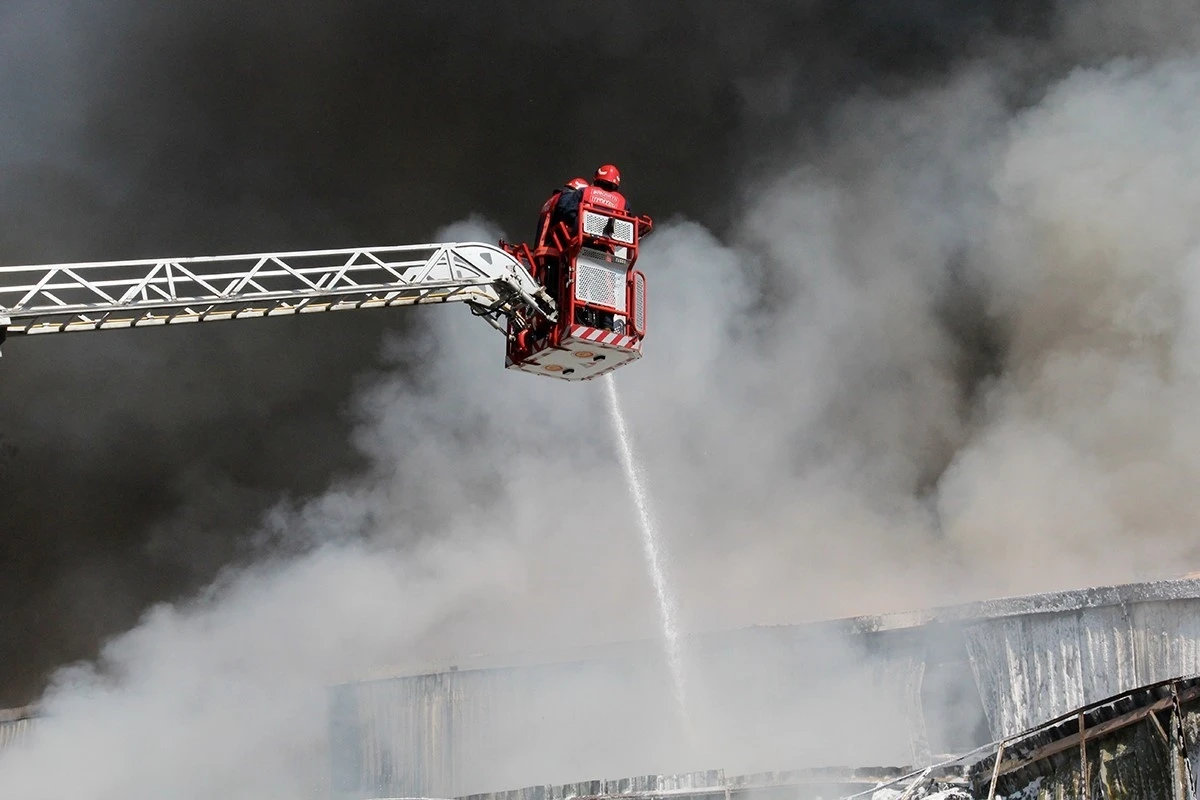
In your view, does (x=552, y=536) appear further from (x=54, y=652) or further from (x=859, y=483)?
(x=54, y=652)

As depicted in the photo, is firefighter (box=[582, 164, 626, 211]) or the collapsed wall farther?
the collapsed wall

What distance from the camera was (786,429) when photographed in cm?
1634

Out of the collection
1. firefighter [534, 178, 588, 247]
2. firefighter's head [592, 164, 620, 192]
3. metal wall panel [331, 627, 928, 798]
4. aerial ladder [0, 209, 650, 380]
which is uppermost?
firefighter's head [592, 164, 620, 192]

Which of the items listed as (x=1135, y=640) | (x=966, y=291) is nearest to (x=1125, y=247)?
(x=966, y=291)

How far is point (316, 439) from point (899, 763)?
33.6 ft

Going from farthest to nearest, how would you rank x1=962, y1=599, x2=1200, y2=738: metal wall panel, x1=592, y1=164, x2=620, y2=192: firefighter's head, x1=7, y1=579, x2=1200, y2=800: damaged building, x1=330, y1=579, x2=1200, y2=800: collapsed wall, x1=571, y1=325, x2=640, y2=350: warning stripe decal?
x1=330, y1=579, x2=1200, y2=800: collapsed wall < x1=592, y1=164, x2=620, y2=192: firefighter's head < x1=962, y1=599, x2=1200, y2=738: metal wall panel < x1=571, y1=325, x2=640, y2=350: warning stripe decal < x1=7, y1=579, x2=1200, y2=800: damaged building

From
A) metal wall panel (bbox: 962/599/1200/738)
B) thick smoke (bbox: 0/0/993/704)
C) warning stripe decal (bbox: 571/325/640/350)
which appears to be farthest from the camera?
thick smoke (bbox: 0/0/993/704)

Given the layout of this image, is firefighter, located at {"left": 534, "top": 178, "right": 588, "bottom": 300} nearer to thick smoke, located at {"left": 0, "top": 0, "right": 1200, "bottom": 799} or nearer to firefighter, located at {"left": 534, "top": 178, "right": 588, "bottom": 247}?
firefighter, located at {"left": 534, "top": 178, "right": 588, "bottom": 247}

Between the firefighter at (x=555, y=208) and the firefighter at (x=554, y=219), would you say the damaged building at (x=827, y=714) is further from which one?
the firefighter at (x=555, y=208)

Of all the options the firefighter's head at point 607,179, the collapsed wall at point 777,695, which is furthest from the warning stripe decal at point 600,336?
the collapsed wall at point 777,695

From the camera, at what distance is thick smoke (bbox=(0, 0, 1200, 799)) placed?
44.8 feet

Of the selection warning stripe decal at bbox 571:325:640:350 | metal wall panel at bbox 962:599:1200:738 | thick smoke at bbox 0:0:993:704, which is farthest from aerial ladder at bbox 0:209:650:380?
thick smoke at bbox 0:0:993:704

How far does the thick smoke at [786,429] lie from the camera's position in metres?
13.7

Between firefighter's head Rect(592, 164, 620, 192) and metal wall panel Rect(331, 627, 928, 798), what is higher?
firefighter's head Rect(592, 164, 620, 192)
